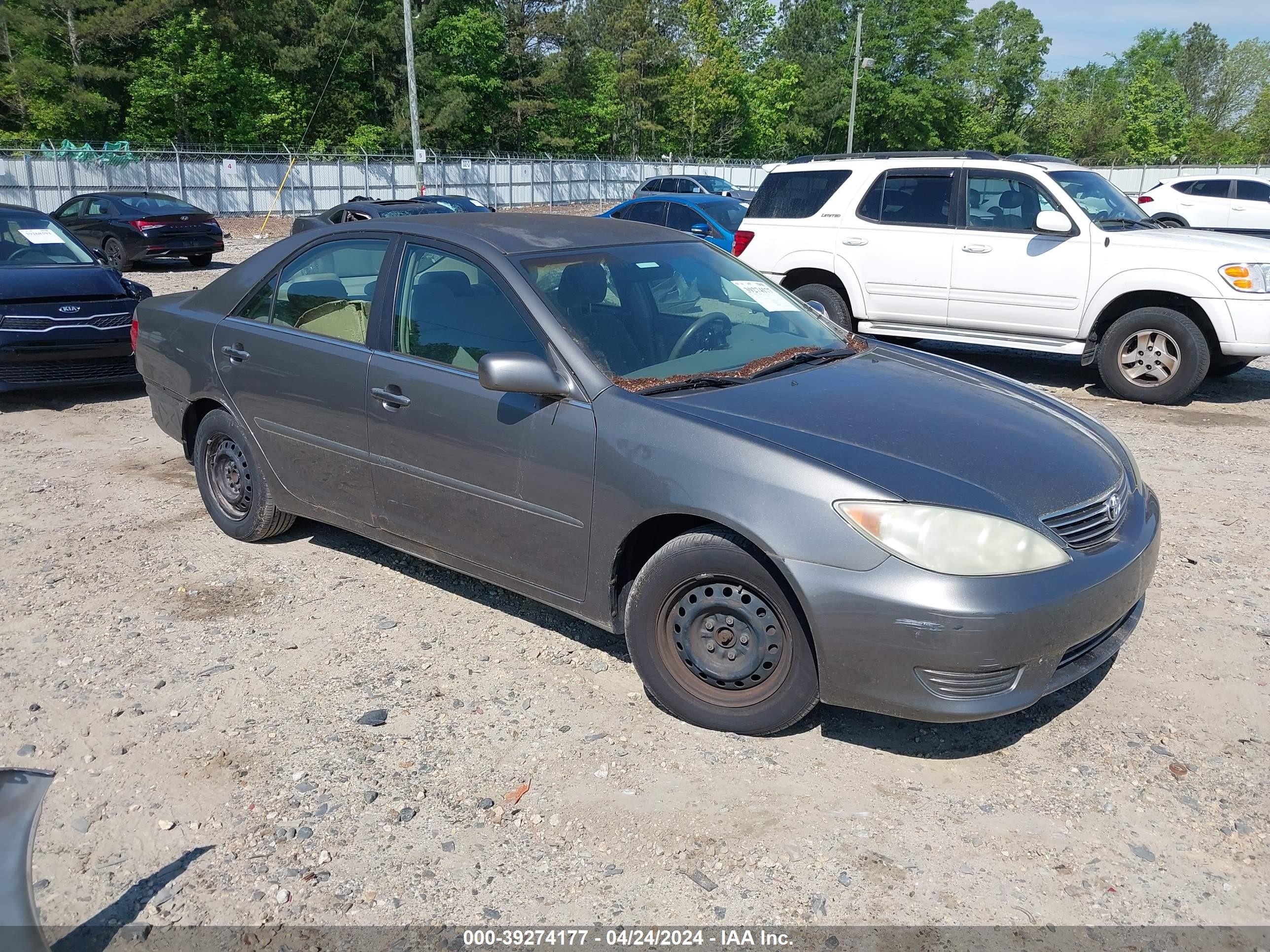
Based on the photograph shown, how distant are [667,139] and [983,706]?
69702 mm

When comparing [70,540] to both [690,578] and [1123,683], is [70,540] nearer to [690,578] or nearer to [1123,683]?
[690,578]

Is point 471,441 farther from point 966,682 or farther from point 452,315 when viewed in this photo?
point 966,682

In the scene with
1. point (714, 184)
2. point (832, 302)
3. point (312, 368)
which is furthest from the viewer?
point (714, 184)

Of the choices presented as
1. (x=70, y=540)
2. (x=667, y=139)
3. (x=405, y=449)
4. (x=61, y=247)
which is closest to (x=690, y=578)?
(x=405, y=449)

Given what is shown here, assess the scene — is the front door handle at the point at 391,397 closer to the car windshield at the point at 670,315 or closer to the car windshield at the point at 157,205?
the car windshield at the point at 670,315

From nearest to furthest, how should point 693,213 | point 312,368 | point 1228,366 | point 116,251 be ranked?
point 312,368 → point 1228,366 → point 693,213 → point 116,251

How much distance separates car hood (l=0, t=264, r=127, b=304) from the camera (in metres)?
8.49

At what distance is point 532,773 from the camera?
3.48m

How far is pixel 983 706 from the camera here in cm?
326

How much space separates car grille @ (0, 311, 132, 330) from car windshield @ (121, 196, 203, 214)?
12.5m

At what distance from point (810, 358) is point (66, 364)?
682cm

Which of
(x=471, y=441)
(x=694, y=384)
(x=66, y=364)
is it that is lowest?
(x=66, y=364)

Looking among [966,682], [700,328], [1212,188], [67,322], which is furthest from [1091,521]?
[1212,188]

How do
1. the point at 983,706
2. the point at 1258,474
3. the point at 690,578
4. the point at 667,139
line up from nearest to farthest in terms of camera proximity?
the point at 983,706 < the point at 690,578 < the point at 1258,474 < the point at 667,139
